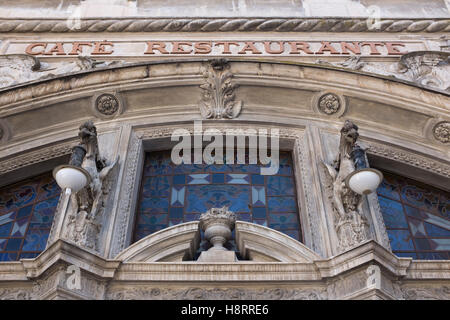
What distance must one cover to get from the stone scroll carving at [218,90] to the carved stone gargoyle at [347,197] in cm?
250

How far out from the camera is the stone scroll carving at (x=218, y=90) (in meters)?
11.0

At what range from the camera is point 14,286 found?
768 centimetres

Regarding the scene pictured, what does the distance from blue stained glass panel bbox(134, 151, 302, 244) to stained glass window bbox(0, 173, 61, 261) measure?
153 centimetres

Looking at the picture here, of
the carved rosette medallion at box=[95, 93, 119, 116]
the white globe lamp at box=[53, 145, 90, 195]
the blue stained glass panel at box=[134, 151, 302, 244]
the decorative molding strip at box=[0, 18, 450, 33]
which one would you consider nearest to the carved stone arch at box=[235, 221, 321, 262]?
the blue stained glass panel at box=[134, 151, 302, 244]

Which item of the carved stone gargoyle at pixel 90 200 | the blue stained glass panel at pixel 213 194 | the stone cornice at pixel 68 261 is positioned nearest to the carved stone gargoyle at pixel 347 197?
the blue stained glass panel at pixel 213 194

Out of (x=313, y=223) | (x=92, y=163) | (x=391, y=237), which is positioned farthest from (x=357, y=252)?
(x=92, y=163)

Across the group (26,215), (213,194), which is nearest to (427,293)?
(213,194)

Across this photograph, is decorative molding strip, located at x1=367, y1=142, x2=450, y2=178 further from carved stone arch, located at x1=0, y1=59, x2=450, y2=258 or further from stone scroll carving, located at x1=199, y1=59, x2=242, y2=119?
stone scroll carving, located at x1=199, y1=59, x2=242, y2=119

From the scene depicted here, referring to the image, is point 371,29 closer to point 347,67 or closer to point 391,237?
point 347,67

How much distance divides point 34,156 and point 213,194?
10.9 ft

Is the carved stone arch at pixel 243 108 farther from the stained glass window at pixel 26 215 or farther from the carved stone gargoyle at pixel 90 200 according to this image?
the carved stone gargoyle at pixel 90 200

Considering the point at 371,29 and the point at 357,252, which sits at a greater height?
the point at 371,29

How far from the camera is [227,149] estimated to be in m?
10.8
